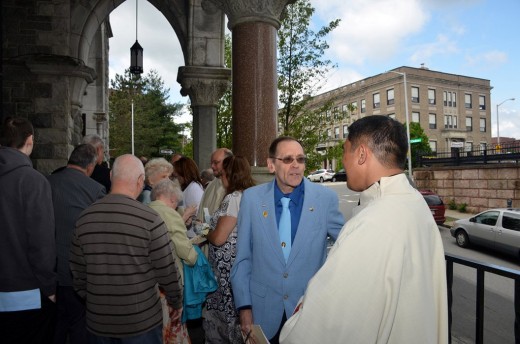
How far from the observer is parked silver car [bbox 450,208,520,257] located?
42.2 feet

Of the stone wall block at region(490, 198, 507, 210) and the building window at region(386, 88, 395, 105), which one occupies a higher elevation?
the building window at region(386, 88, 395, 105)

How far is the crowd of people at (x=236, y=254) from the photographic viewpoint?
1.30m

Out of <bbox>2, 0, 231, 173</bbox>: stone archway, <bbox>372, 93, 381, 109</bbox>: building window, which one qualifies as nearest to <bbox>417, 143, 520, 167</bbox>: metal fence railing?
<bbox>2, 0, 231, 173</bbox>: stone archway

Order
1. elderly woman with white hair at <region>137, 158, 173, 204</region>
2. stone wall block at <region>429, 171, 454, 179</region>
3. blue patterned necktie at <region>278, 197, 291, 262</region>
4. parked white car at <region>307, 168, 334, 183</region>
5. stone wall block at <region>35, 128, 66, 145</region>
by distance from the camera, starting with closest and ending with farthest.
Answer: blue patterned necktie at <region>278, 197, 291, 262</region> < elderly woman with white hair at <region>137, 158, 173, 204</region> < stone wall block at <region>35, 128, 66, 145</region> < stone wall block at <region>429, 171, 454, 179</region> < parked white car at <region>307, 168, 334, 183</region>

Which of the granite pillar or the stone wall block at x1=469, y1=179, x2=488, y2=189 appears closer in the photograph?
the granite pillar

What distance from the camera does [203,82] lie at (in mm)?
9633

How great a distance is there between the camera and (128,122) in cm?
4119

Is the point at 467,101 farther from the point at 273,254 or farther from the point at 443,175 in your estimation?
the point at 273,254

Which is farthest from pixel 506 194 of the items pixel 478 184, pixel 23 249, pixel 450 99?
pixel 450 99

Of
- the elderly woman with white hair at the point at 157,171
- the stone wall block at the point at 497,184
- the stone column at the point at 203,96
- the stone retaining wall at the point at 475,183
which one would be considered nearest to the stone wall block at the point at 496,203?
the stone retaining wall at the point at 475,183

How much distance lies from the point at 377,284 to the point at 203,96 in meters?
8.88

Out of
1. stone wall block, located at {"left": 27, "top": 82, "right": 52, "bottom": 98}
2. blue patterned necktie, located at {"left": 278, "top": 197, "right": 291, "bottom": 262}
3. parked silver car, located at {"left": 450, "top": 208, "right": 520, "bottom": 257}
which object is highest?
stone wall block, located at {"left": 27, "top": 82, "right": 52, "bottom": 98}

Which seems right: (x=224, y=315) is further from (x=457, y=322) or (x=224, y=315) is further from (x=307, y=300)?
(x=457, y=322)

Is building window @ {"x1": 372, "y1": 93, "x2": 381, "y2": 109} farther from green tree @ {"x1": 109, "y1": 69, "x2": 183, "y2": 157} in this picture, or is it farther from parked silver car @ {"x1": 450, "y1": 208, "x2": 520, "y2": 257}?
parked silver car @ {"x1": 450, "y1": 208, "x2": 520, "y2": 257}
